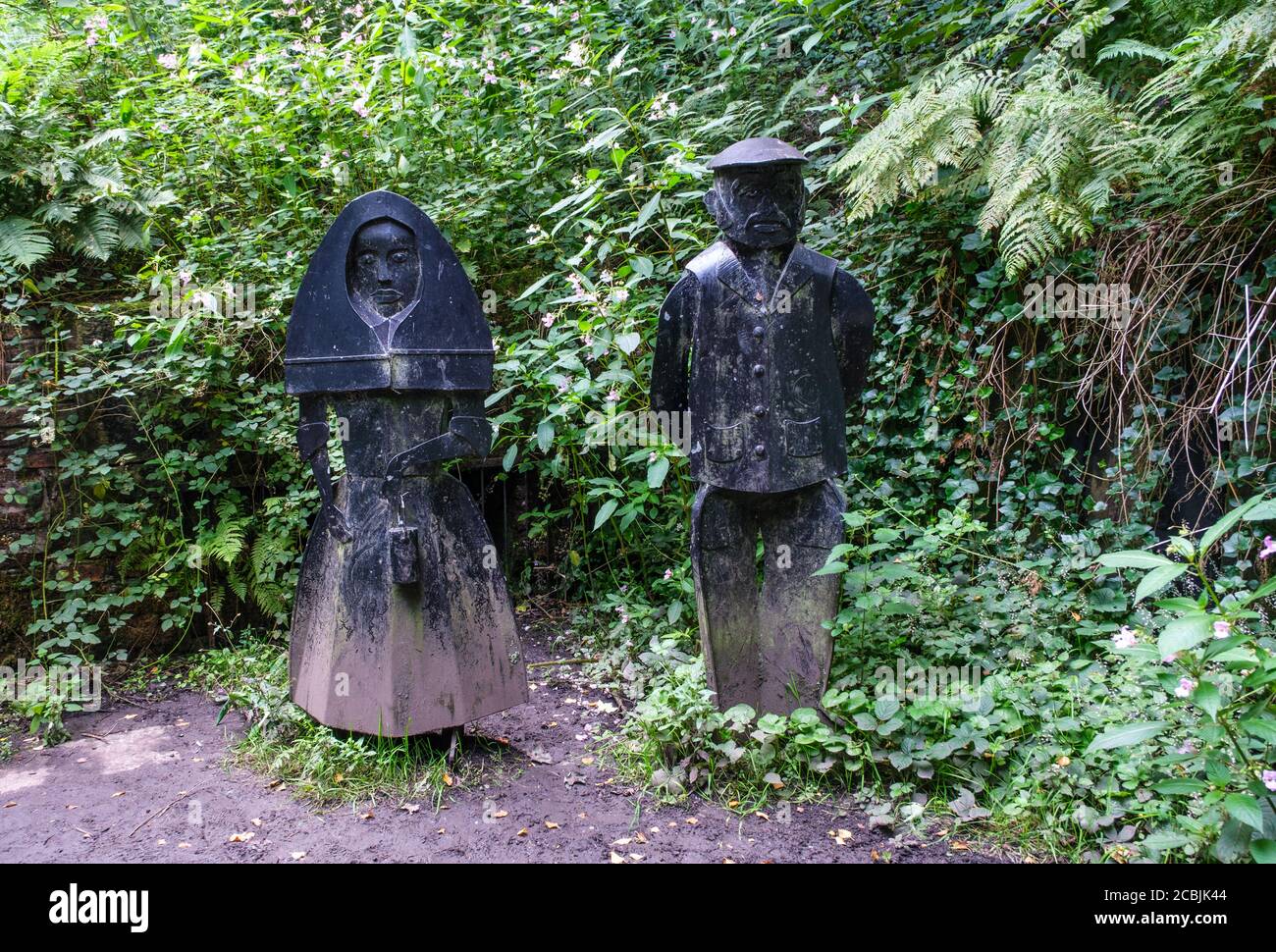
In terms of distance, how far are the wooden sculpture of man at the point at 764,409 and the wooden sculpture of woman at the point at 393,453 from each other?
83 centimetres

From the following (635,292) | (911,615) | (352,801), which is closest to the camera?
(352,801)

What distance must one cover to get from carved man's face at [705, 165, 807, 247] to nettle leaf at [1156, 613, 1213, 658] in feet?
6.01

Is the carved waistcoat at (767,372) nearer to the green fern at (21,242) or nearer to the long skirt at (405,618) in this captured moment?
the long skirt at (405,618)

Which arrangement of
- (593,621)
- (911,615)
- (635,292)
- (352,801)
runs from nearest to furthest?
(352,801) → (911,615) → (635,292) → (593,621)

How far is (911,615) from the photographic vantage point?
12.4 ft

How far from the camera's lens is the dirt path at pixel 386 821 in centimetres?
297

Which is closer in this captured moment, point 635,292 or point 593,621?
point 635,292

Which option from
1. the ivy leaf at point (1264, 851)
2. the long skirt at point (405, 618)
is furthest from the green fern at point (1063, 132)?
the long skirt at point (405, 618)

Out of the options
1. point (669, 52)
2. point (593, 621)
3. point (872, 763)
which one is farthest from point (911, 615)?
point (669, 52)

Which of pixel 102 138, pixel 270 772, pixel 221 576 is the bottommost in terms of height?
pixel 270 772

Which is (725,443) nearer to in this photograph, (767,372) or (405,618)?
(767,372)

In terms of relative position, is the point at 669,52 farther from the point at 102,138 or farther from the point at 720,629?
the point at 720,629

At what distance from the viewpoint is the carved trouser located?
138 inches

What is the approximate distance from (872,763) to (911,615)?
75 cm
